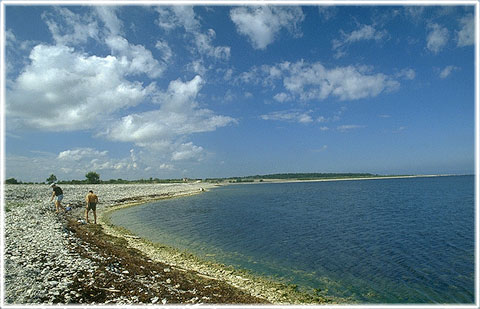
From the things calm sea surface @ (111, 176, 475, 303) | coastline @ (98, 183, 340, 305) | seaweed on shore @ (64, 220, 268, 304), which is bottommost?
calm sea surface @ (111, 176, 475, 303)

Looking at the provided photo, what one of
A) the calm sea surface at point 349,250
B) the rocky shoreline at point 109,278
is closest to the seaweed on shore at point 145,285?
the rocky shoreline at point 109,278

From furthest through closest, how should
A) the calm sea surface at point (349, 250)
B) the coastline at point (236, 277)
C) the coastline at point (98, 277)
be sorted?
1. the calm sea surface at point (349, 250)
2. the coastline at point (236, 277)
3. the coastline at point (98, 277)

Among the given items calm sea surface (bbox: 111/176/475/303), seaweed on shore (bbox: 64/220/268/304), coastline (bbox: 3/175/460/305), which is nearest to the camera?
coastline (bbox: 3/175/460/305)

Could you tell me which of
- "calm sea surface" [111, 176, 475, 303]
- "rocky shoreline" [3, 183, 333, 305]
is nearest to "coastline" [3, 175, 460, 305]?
"rocky shoreline" [3, 183, 333, 305]

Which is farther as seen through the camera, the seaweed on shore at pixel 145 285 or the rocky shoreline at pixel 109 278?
the seaweed on shore at pixel 145 285

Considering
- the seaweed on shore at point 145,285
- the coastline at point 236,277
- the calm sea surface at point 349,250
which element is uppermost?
the seaweed on shore at point 145,285

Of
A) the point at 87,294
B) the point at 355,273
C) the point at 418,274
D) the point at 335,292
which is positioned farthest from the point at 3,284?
the point at 418,274

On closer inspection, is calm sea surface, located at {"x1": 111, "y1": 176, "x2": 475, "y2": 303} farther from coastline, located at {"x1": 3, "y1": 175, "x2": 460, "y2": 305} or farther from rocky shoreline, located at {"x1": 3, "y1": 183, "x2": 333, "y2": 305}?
rocky shoreline, located at {"x1": 3, "y1": 183, "x2": 333, "y2": 305}

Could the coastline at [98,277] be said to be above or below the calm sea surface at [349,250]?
above

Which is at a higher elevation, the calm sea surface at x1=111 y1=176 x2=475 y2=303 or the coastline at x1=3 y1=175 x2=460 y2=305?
the coastline at x1=3 y1=175 x2=460 y2=305

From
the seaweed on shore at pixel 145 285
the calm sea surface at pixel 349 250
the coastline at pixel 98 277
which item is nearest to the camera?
the coastline at pixel 98 277

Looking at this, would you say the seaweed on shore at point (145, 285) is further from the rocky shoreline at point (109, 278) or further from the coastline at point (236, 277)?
the coastline at point (236, 277)

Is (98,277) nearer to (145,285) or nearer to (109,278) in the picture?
(109,278)

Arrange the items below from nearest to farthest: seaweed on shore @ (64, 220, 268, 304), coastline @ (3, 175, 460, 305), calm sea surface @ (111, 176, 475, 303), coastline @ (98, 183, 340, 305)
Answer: coastline @ (3, 175, 460, 305) → seaweed on shore @ (64, 220, 268, 304) → coastline @ (98, 183, 340, 305) → calm sea surface @ (111, 176, 475, 303)
